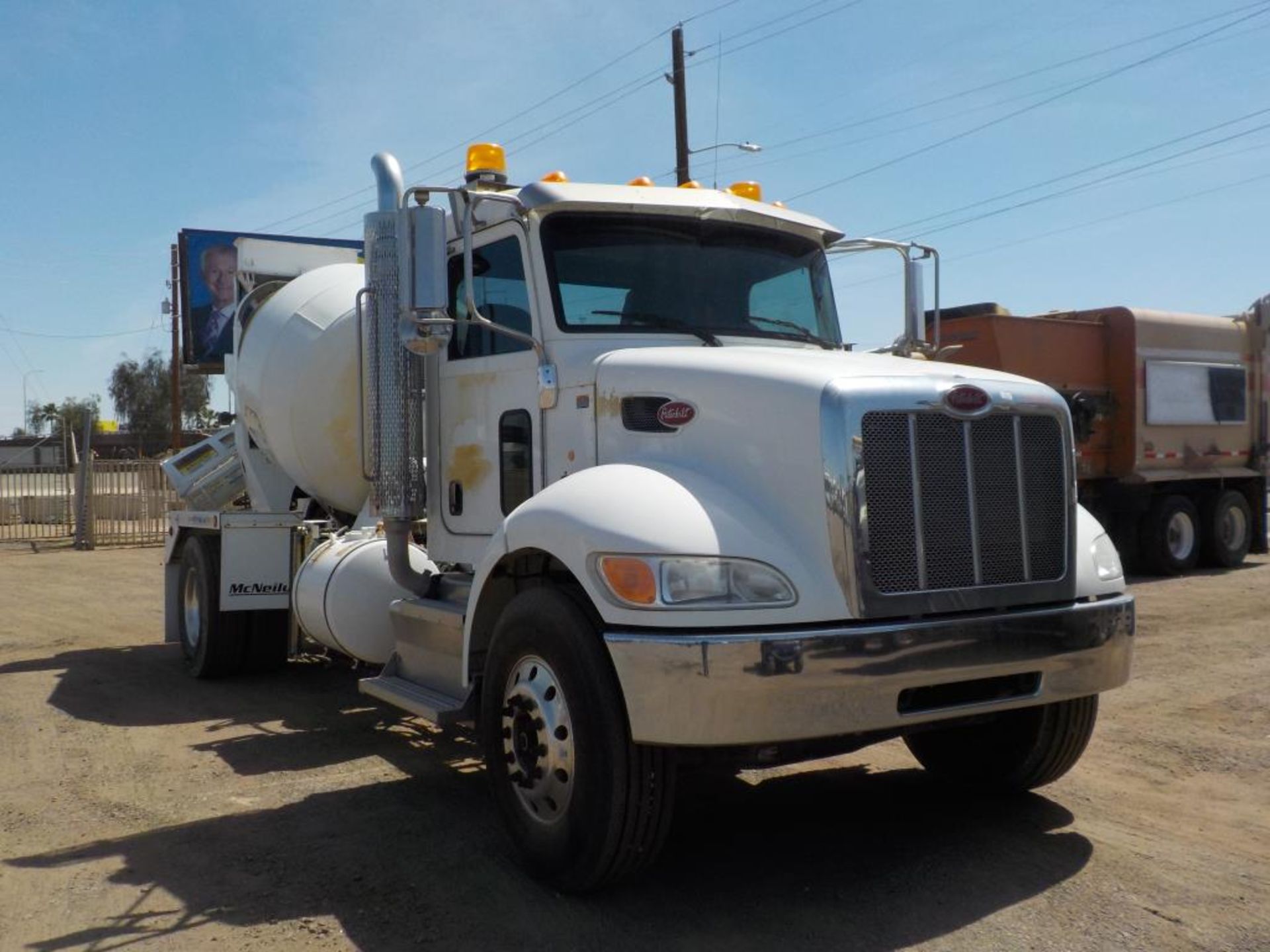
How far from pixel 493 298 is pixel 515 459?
2.56 ft

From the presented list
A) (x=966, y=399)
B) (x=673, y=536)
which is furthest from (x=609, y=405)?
(x=966, y=399)

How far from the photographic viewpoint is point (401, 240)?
4996mm

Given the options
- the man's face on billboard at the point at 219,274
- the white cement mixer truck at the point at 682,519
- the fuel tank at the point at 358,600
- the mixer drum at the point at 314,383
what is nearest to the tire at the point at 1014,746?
the white cement mixer truck at the point at 682,519

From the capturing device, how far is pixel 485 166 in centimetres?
561

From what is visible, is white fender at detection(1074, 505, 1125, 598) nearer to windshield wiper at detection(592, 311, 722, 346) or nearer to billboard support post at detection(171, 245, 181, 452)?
windshield wiper at detection(592, 311, 722, 346)

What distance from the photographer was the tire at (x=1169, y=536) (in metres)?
15.6

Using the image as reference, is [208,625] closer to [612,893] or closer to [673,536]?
[612,893]

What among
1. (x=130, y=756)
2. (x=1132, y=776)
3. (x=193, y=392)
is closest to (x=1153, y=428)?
(x=1132, y=776)

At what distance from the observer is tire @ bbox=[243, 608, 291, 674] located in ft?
29.1

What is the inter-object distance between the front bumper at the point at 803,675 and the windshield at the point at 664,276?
1828 millimetres

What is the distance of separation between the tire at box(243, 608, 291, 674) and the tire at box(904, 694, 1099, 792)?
5.13m

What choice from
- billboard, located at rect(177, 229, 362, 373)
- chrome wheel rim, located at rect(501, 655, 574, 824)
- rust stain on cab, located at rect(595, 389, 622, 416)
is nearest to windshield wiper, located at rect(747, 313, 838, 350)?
rust stain on cab, located at rect(595, 389, 622, 416)

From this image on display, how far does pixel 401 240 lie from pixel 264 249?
474cm

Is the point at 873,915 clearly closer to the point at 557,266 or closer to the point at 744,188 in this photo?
the point at 557,266
